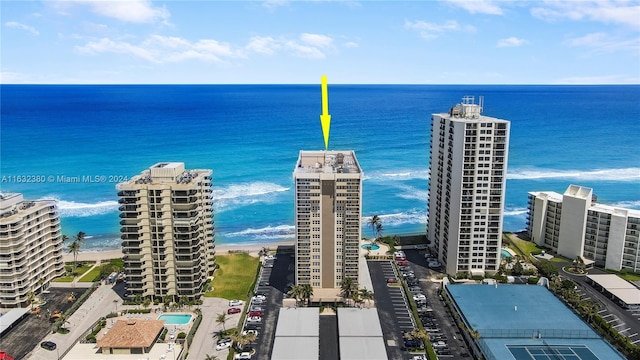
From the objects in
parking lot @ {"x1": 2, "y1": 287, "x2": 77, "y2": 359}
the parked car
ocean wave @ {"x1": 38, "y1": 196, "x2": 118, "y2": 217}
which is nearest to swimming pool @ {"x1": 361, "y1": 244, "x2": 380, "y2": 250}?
the parked car

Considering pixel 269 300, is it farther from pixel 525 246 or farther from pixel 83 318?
pixel 525 246

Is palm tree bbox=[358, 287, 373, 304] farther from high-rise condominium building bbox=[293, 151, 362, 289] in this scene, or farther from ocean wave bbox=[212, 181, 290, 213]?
ocean wave bbox=[212, 181, 290, 213]

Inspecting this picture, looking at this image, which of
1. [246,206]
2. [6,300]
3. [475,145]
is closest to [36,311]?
[6,300]

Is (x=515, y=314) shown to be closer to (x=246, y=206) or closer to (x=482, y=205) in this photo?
(x=482, y=205)

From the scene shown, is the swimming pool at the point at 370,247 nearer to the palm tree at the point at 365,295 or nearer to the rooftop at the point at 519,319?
the rooftop at the point at 519,319

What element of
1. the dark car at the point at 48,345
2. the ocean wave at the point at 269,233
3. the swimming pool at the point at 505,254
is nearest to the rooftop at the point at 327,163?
the ocean wave at the point at 269,233

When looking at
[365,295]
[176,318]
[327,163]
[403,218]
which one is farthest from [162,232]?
[403,218]
